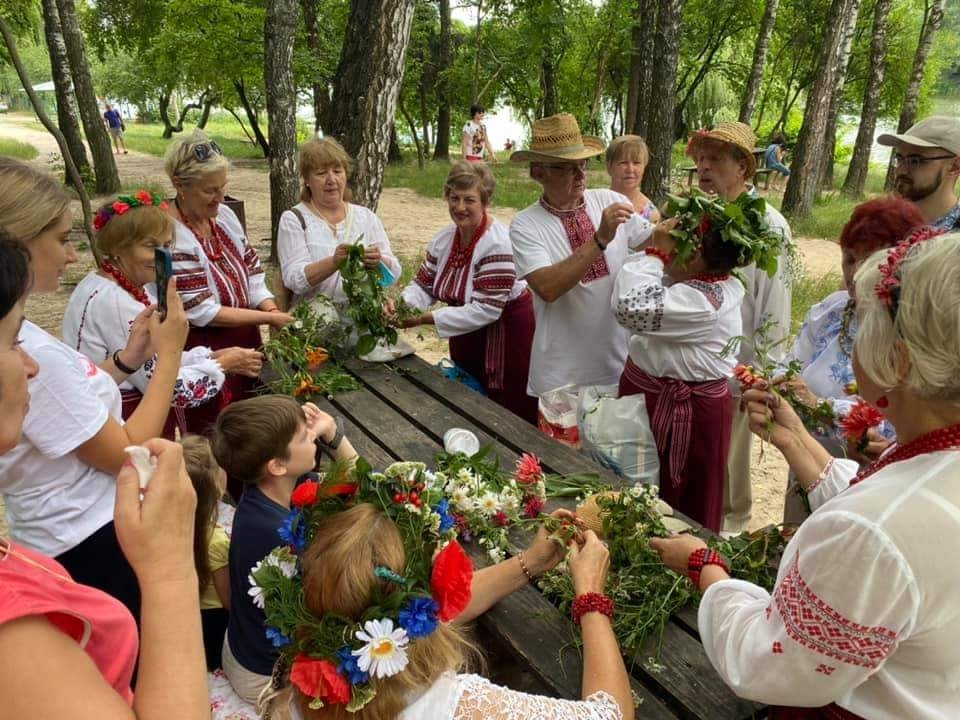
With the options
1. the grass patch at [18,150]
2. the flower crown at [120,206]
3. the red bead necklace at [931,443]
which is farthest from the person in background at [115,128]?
the red bead necklace at [931,443]

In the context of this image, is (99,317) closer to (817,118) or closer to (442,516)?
(442,516)

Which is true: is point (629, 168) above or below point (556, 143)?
below

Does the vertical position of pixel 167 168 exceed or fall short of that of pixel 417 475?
it exceeds it

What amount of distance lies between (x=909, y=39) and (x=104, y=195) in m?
25.6

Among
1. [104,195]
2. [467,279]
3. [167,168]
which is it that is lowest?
[104,195]

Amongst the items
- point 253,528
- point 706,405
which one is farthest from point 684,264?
point 253,528

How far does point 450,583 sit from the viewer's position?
149cm

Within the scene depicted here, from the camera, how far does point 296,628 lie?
1.51 m

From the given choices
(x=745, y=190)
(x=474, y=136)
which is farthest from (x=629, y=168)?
(x=474, y=136)

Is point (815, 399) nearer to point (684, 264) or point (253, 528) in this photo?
point (684, 264)

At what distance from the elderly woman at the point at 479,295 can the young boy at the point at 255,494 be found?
5.64 feet

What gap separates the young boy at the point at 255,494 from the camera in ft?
6.98

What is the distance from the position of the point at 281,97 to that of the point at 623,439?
5.88 meters

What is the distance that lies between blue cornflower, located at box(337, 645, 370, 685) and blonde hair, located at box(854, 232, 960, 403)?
1.12 metres
